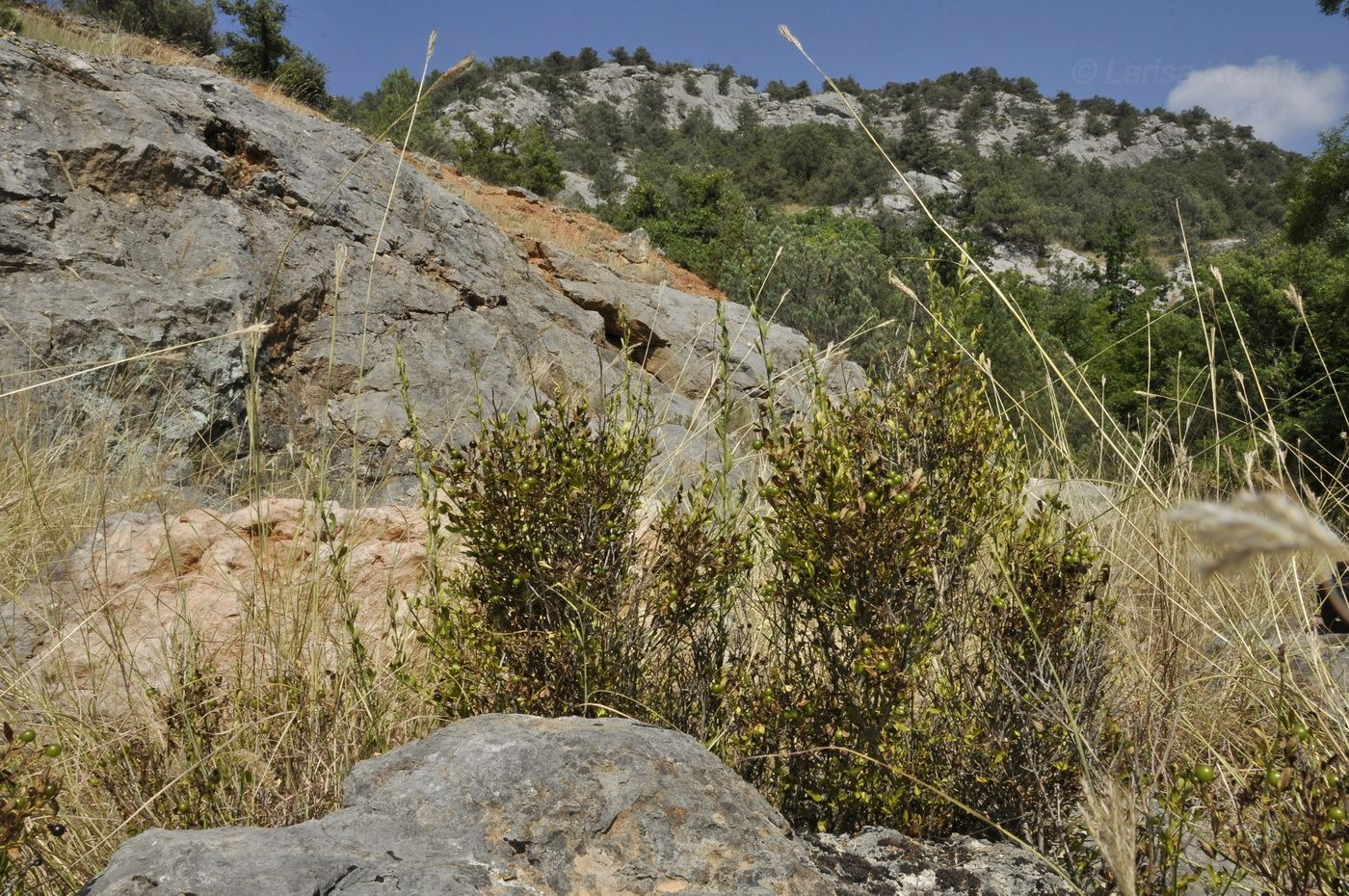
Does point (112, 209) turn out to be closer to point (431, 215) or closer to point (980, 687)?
point (431, 215)

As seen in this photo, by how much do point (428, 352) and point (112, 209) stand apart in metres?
2.29

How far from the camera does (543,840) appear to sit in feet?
4.52

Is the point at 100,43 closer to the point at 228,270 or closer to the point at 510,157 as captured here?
the point at 228,270

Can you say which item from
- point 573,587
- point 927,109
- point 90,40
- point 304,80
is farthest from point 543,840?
point 927,109

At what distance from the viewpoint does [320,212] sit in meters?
7.76

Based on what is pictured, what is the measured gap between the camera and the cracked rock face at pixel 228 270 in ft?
18.0

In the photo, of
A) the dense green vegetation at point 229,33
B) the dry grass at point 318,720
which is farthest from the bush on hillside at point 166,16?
the dry grass at point 318,720

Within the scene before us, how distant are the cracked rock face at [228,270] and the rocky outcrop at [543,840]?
3035mm

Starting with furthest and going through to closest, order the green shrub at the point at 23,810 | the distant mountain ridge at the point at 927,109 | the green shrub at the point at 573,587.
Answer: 1. the distant mountain ridge at the point at 927,109
2. the green shrub at the point at 573,587
3. the green shrub at the point at 23,810

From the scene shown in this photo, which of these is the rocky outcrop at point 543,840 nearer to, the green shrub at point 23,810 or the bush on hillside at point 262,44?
the green shrub at point 23,810

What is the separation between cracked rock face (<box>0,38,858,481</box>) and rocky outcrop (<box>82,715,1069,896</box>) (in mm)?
3035

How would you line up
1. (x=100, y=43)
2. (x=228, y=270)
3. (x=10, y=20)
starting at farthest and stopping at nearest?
(x=10, y=20), (x=100, y=43), (x=228, y=270)

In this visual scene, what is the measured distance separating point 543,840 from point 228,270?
613 centimetres

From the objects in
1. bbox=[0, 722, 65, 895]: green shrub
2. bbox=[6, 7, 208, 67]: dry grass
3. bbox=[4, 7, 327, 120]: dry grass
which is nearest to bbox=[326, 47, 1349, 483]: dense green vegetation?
bbox=[0, 722, 65, 895]: green shrub
